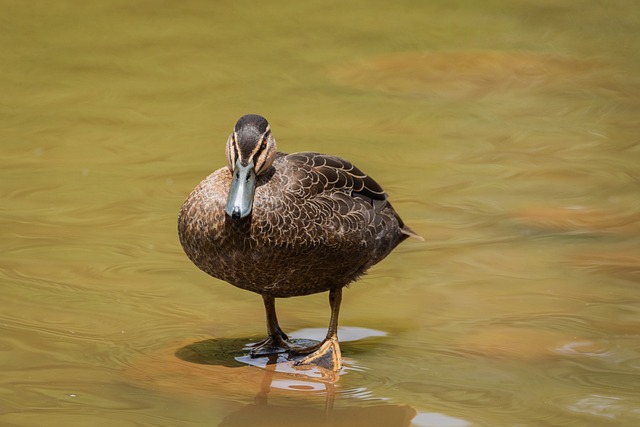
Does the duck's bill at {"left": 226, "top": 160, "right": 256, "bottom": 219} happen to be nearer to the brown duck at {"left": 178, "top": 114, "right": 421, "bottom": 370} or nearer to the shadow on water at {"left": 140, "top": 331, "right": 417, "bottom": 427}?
the brown duck at {"left": 178, "top": 114, "right": 421, "bottom": 370}

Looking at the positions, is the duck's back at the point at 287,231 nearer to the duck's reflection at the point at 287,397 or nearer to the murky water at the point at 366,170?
the duck's reflection at the point at 287,397

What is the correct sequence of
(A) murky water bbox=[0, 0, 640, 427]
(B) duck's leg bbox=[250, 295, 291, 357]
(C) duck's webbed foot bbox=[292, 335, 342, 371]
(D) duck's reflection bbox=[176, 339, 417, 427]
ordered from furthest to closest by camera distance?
(B) duck's leg bbox=[250, 295, 291, 357]
(C) duck's webbed foot bbox=[292, 335, 342, 371]
(A) murky water bbox=[0, 0, 640, 427]
(D) duck's reflection bbox=[176, 339, 417, 427]

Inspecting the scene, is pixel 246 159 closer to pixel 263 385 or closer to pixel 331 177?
pixel 331 177

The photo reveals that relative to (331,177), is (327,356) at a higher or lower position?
lower

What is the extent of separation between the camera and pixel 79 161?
34.3ft

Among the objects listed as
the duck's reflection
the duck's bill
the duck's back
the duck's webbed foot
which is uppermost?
the duck's bill

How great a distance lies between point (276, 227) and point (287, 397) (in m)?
0.90

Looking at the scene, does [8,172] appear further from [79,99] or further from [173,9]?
[173,9]

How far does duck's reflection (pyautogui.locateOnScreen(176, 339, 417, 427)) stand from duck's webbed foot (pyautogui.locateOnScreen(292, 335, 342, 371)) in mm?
48

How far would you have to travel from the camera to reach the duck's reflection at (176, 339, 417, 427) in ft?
19.6

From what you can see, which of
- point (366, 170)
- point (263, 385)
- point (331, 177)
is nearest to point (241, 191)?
point (331, 177)

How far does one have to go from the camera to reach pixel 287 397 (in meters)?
6.29

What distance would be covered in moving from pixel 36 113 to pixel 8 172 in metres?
1.80

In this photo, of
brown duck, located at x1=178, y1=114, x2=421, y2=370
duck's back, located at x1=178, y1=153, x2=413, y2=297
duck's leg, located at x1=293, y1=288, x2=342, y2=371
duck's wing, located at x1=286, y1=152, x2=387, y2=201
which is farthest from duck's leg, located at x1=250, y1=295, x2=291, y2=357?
duck's wing, located at x1=286, y1=152, x2=387, y2=201
